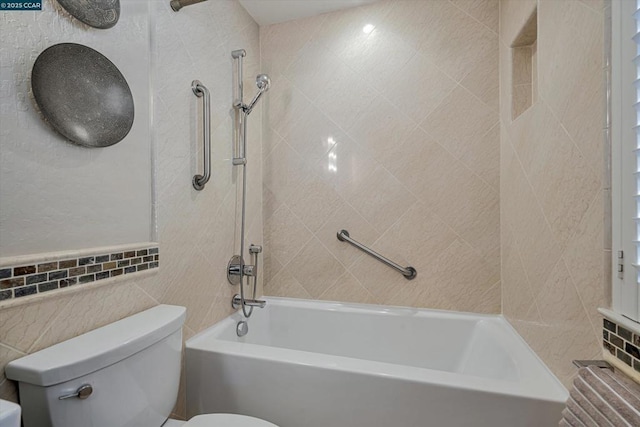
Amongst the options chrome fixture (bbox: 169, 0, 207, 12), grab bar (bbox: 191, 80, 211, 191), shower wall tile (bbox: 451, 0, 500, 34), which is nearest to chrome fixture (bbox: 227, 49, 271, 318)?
grab bar (bbox: 191, 80, 211, 191)

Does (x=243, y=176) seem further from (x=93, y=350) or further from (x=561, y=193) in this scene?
(x=561, y=193)

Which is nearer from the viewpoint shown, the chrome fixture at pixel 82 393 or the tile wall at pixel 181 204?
the chrome fixture at pixel 82 393

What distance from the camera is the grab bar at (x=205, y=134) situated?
1413 millimetres

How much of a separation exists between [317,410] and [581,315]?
3.09 ft

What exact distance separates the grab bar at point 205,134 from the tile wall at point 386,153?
2.26 ft

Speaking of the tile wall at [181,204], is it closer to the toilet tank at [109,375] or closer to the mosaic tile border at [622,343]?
the toilet tank at [109,375]

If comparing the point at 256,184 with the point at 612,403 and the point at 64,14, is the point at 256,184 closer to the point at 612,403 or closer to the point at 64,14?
the point at 64,14

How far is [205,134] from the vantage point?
143 centimetres

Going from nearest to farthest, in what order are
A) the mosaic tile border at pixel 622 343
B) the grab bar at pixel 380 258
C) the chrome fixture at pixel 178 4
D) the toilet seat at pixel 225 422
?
1. the mosaic tile border at pixel 622 343
2. the toilet seat at pixel 225 422
3. the chrome fixture at pixel 178 4
4. the grab bar at pixel 380 258

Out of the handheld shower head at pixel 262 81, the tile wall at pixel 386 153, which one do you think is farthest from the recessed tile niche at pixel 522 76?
the handheld shower head at pixel 262 81

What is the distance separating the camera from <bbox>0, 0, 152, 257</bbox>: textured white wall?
752 millimetres

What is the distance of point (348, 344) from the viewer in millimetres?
1830

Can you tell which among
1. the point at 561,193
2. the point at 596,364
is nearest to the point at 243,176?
the point at 561,193

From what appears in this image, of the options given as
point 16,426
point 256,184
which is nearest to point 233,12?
point 256,184
